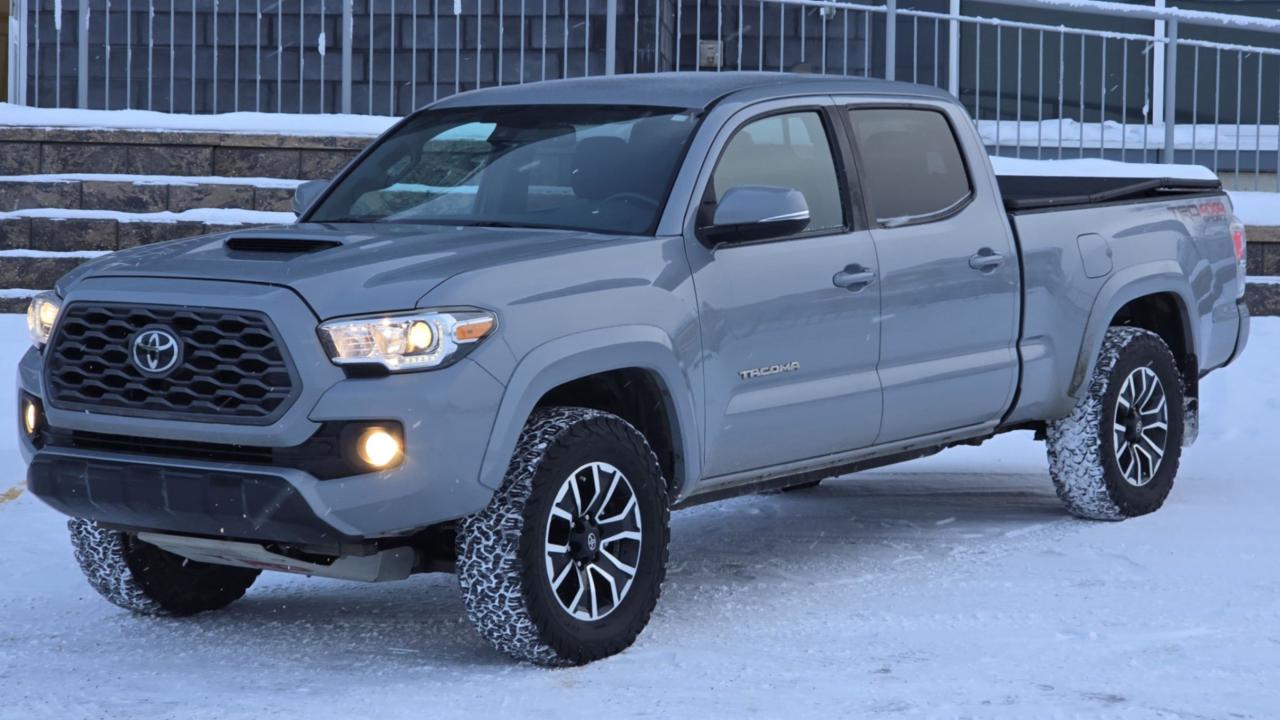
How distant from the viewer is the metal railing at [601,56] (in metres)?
16.5

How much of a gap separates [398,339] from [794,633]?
1.70m

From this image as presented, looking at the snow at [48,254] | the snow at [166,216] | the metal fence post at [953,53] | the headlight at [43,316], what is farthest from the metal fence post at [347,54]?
the headlight at [43,316]

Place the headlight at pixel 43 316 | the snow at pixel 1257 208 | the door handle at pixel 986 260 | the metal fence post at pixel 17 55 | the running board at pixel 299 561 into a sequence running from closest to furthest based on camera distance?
1. the running board at pixel 299 561
2. the headlight at pixel 43 316
3. the door handle at pixel 986 260
4. the snow at pixel 1257 208
5. the metal fence post at pixel 17 55

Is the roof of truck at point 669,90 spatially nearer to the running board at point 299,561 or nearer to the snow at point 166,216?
the running board at point 299,561

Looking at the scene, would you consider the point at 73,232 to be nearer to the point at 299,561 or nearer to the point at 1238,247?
the point at 1238,247

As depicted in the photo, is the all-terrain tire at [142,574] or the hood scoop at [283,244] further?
the all-terrain tire at [142,574]

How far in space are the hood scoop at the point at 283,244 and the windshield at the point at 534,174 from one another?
701 millimetres

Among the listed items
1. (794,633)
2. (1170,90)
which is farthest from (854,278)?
(1170,90)

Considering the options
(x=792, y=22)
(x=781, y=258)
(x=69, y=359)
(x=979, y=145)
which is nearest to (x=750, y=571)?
(x=781, y=258)

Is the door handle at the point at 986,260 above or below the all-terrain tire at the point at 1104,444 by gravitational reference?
above

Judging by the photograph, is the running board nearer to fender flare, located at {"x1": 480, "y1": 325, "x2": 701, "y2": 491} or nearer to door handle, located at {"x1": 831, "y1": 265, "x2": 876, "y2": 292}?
fender flare, located at {"x1": 480, "y1": 325, "x2": 701, "y2": 491}

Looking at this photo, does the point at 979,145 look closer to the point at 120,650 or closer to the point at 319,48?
the point at 120,650

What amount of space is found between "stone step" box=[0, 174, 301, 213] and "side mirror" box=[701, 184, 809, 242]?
7.31m

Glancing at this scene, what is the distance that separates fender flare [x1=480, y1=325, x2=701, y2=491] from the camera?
18.0 feet
